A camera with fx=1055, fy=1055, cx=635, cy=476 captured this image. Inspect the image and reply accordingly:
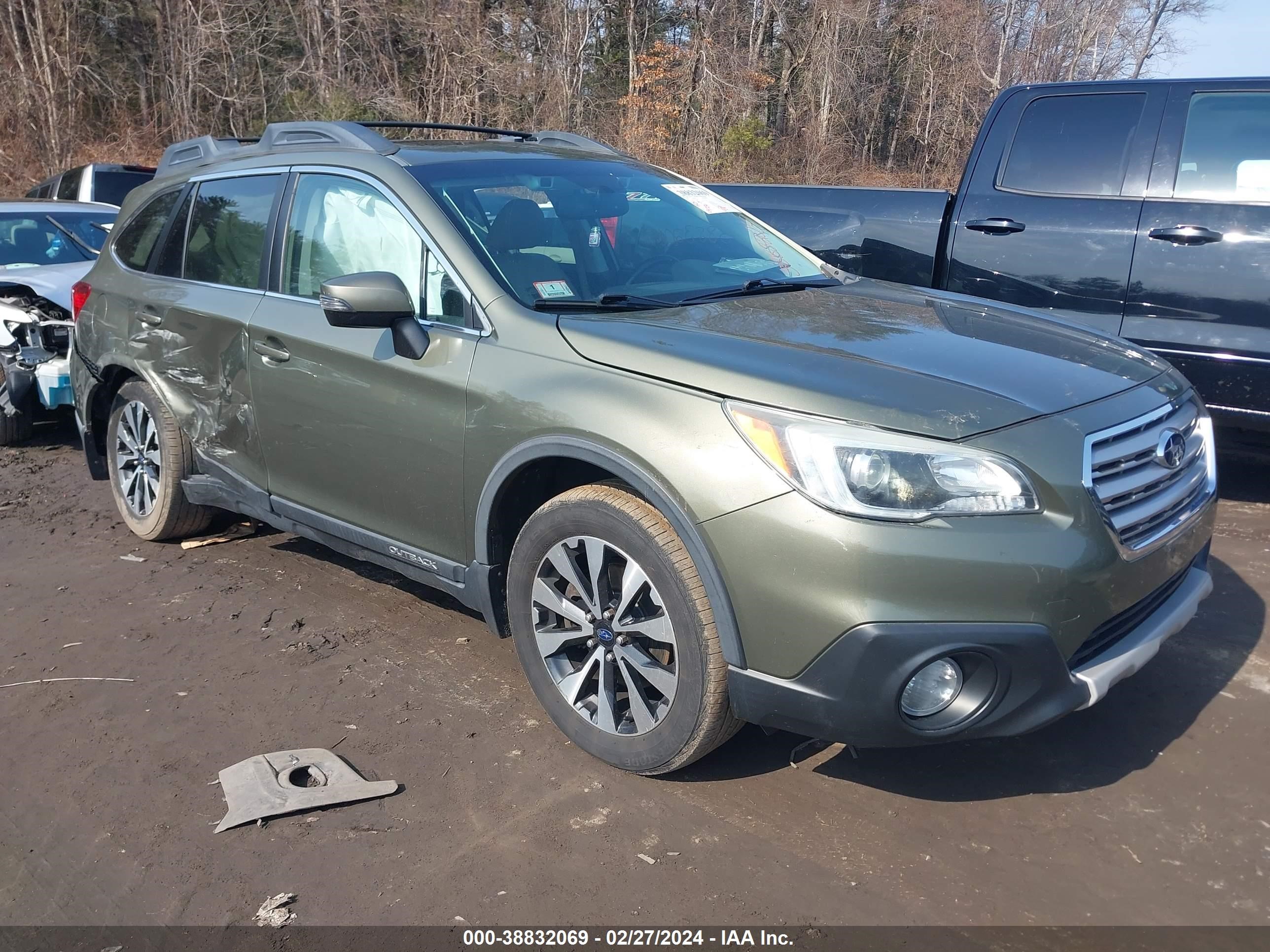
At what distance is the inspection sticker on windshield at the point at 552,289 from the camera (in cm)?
338

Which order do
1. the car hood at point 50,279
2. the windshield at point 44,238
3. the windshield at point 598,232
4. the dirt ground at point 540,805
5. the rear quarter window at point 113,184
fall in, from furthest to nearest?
the rear quarter window at point 113,184
the windshield at point 44,238
the car hood at point 50,279
the windshield at point 598,232
the dirt ground at point 540,805

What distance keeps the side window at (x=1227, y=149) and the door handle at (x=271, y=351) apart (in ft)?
13.6

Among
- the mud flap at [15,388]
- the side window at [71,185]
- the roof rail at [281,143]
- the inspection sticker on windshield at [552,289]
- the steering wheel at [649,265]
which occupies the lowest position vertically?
the mud flap at [15,388]

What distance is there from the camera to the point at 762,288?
3.71m

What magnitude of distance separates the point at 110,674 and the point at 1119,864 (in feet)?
11.2

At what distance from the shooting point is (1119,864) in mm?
2672

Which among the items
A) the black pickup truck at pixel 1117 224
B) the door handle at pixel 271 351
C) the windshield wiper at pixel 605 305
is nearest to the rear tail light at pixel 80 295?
the door handle at pixel 271 351

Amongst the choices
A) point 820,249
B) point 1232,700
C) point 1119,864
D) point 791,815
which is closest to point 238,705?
point 791,815

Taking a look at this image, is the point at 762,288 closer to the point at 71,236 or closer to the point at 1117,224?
the point at 1117,224

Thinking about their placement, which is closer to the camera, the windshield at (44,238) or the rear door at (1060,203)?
the rear door at (1060,203)

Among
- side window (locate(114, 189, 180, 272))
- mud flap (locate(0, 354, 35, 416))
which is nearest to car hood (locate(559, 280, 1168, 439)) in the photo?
side window (locate(114, 189, 180, 272))

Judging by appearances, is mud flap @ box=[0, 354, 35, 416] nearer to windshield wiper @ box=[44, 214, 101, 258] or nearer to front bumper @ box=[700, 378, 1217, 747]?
windshield wiper @ box=[44, 214, 101, 258]

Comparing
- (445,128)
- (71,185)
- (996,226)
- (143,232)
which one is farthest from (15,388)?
(71,185)

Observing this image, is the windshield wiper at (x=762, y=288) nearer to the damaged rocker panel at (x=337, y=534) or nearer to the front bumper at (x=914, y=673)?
the damaged rocker panel at (x=337, y=534)
